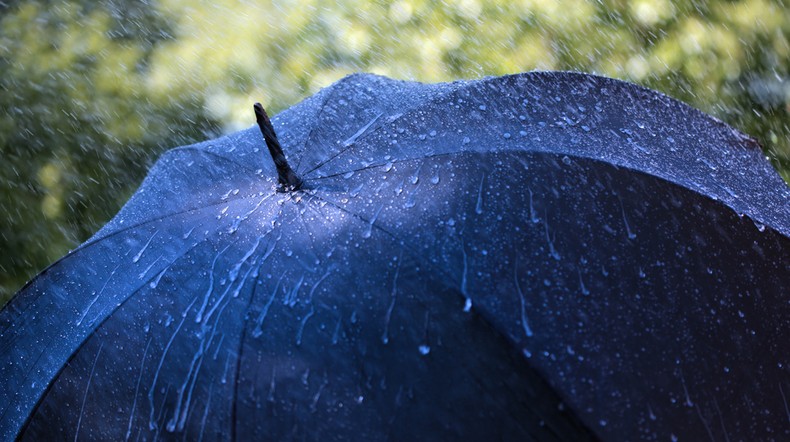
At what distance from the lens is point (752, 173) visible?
2.06 metres

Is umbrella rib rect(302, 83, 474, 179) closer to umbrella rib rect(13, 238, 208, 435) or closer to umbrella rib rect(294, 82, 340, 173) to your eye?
umbrella rib rect(294, 82, 340, 173)

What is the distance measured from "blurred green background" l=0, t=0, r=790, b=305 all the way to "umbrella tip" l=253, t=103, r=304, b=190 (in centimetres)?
259

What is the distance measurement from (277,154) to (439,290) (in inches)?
15.9

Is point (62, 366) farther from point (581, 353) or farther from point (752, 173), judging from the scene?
point (752, 173)

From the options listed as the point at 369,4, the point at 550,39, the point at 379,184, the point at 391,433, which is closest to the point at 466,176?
the point at 379,184

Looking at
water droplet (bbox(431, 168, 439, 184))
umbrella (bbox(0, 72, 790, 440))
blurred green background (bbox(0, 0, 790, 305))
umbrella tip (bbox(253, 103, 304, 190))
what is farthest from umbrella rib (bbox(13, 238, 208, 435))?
blurred green background (bbox(0, 0, 790, 305))

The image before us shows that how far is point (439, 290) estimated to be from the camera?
4.95 ft

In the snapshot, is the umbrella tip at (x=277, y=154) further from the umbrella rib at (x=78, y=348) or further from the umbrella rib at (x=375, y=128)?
the umbrella rib at (x=78, y=348)

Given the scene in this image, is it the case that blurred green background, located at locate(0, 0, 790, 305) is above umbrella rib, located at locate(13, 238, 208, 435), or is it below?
above

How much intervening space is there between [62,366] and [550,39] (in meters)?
2.85

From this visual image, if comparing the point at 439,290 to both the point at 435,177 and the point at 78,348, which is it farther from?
the point at 78,348

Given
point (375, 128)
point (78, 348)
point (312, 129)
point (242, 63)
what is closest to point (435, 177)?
point (375, 128)

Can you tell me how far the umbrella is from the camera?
149 centimetres

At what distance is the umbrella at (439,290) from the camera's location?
1.49m
